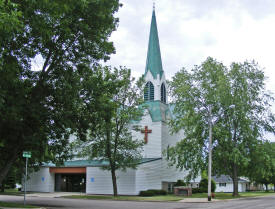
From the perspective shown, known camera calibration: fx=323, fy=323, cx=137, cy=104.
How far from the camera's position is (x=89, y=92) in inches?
699

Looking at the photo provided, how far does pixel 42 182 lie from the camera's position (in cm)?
4566

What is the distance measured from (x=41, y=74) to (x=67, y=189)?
33.0 meters

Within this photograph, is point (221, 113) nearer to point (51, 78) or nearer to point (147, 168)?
point (147, 168)

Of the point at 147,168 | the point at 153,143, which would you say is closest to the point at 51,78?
the point at 147,168

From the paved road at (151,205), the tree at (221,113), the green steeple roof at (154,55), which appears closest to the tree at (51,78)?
the paved road at (151,205)

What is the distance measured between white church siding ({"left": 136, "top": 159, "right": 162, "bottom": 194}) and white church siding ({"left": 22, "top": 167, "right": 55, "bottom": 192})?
45.9 ft

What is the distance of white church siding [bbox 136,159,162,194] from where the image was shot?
38841 mm

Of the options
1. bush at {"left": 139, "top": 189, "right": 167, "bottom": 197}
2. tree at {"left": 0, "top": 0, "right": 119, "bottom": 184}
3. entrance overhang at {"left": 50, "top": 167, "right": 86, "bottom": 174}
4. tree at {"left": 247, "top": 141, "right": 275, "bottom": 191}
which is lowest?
bush at {"left": 139, "top": 189, "right": 167, "bottom": 197}

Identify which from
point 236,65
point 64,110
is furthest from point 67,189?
point 64,110

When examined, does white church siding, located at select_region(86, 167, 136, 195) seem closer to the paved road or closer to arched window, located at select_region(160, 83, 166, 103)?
arched window, located at select_region(160, 83, 166, 103)

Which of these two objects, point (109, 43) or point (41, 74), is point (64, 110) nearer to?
point (41, 74)

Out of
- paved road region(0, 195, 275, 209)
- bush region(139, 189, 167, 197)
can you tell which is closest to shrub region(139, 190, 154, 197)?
bush region(139, 189, 167, 197)

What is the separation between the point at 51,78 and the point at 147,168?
24.9 meters

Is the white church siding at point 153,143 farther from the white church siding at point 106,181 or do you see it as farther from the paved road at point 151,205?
the paved road at point 151,205
